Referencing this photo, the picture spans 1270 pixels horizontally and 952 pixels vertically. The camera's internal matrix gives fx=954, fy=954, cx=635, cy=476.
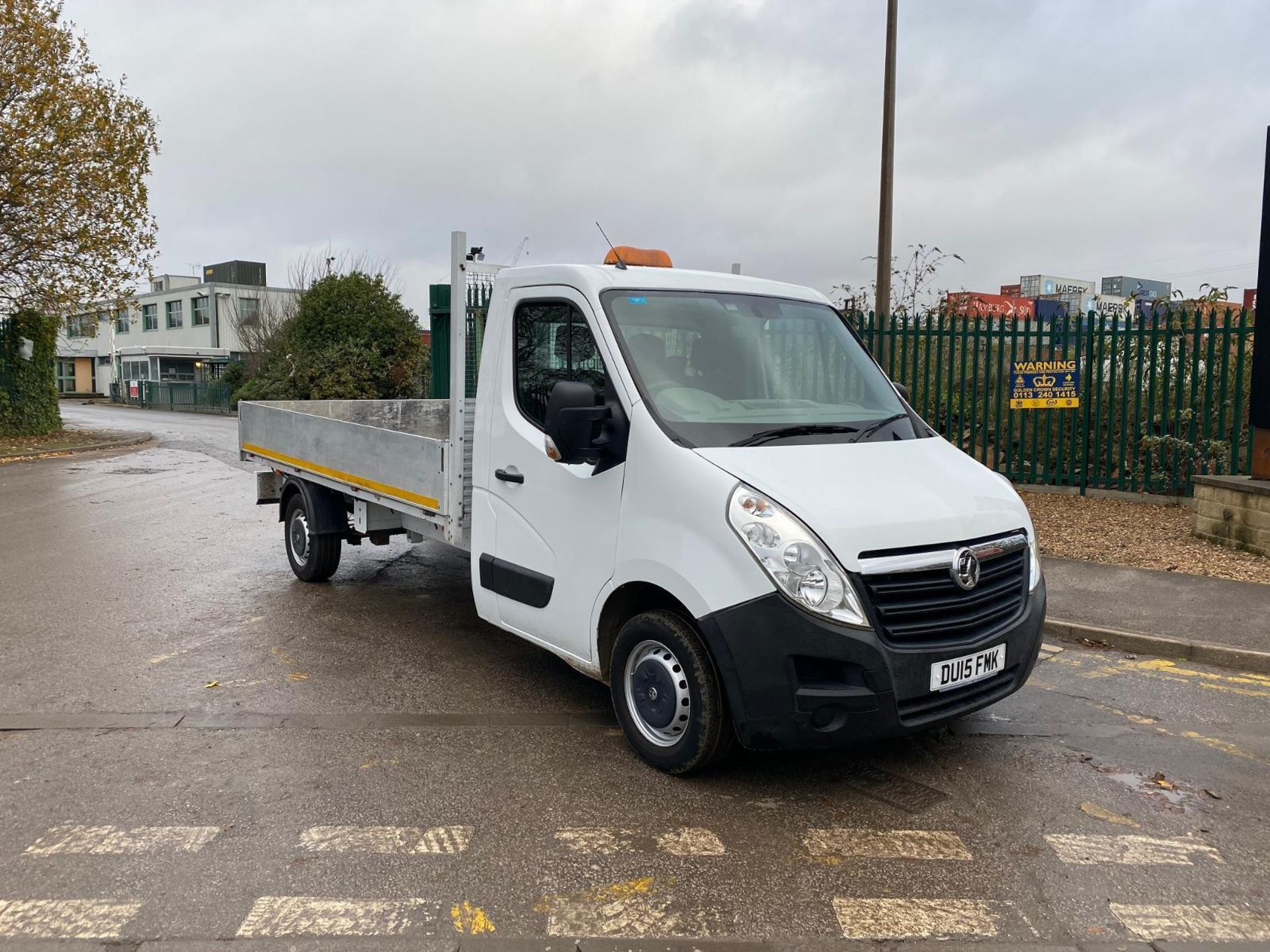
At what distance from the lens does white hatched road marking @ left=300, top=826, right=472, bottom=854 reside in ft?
11.3

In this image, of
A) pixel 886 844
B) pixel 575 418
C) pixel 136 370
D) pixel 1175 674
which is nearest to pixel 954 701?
pixel 886 844

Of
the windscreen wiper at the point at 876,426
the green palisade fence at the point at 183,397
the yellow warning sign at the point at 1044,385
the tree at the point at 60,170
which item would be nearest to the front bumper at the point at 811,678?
the windscreen wiper at the point at 876,426

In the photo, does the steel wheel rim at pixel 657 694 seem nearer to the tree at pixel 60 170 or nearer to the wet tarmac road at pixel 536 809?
the wet tarmac road at pixel 536 809

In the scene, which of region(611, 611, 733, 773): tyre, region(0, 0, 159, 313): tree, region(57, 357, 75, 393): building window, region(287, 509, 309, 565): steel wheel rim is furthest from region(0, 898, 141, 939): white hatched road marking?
region(57, 357, 75, 393): building window

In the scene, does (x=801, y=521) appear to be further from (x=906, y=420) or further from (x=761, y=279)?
(x=761, y=279)

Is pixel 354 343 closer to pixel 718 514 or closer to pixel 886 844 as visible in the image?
pixel 718 514

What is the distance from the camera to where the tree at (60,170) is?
19.6 meters

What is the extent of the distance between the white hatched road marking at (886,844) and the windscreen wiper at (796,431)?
5.11 ft

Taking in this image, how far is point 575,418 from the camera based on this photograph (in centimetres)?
400

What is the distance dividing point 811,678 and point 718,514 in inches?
27.5

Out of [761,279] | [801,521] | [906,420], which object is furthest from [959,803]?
[761,279]

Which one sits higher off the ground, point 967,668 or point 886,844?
point 967,668

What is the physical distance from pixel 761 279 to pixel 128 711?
3.97 meters

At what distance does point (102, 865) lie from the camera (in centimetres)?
331
